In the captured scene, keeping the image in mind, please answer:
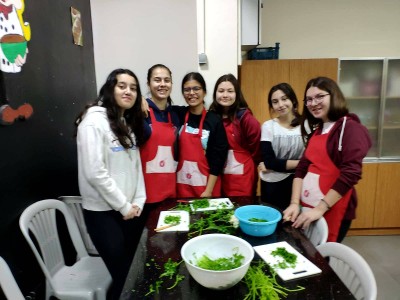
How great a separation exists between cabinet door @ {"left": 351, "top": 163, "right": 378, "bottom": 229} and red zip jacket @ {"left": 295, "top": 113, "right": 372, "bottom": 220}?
186cm

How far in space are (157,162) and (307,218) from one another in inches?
37.8

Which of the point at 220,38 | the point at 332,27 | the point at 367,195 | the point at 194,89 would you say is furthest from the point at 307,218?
the point at 332,27

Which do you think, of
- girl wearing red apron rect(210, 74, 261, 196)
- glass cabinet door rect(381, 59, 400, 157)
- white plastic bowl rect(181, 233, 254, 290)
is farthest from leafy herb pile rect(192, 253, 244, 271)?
glass cabinet door rect(381, 59, 400, 157)

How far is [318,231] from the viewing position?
1.40 metres

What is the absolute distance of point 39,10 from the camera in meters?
1.73

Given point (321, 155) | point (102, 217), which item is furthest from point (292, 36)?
point (102, 217)

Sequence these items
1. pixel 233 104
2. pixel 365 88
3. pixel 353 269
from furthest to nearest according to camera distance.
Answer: pixel 365 88, pixel 233 104, pixel 353 269

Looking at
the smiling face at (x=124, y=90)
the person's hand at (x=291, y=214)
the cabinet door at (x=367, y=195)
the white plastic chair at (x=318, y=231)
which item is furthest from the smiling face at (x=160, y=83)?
the cabinet door at (x=367, y=195)

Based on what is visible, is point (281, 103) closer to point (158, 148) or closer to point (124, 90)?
point (158, 148)

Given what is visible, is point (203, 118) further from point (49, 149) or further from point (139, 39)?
point (139, 39)

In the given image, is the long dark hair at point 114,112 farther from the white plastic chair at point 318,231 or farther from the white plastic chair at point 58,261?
the white plastic chair at point 318,231

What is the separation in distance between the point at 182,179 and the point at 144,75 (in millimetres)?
1221

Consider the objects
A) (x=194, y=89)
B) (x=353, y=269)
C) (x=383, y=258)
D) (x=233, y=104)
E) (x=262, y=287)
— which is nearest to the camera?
(x=262, y=287)

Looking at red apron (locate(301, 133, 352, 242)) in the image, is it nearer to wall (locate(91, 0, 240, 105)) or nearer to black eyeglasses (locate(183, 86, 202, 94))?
black eyeglasses (locate(183, 86, 202, 94))
